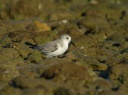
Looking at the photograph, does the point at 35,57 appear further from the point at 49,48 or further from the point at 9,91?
the point at 9,91

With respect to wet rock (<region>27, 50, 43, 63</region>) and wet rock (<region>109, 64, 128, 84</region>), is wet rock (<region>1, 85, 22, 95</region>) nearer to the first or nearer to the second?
wet rock (<region>109, 64, 128, 84</region>)

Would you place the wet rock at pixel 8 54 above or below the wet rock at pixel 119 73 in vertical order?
below

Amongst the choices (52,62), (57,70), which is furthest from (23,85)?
(52,62)

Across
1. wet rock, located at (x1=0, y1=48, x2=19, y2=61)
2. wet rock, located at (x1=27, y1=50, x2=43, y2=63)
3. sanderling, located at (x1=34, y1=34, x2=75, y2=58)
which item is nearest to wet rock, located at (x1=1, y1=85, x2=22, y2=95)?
wet rock, located at (x1=27, y1=50, x2=43, y2=63)

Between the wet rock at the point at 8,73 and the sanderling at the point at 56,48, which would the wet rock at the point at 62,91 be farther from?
the sanderling at the point at 56,48

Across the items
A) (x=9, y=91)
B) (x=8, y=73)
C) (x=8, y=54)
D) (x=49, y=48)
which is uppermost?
(x=9, y=91)

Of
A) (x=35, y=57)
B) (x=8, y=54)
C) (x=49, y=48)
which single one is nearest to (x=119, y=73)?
(x=49, y=48)

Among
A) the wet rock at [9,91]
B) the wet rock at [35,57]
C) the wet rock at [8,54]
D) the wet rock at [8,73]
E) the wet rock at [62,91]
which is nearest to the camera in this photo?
the wet rock at [62,91]

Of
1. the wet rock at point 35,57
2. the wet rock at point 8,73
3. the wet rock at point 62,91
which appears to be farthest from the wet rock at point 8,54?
the wet rock at point 62,91

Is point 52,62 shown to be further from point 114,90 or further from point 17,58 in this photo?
point 114,90

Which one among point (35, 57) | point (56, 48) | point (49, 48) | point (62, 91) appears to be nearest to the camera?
point (62, 91)

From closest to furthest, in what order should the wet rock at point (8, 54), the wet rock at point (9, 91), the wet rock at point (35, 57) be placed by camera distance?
the wet rock at point (9, 91), the wet rock at point (35, 57), the wet rock at point (8, 54)
